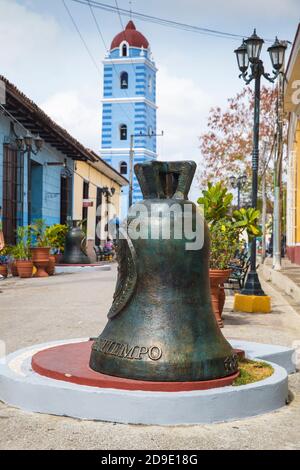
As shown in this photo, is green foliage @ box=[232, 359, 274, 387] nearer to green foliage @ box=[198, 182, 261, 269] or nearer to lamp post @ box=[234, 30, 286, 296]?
green foliage @ box=[198, 182, 261, 269]

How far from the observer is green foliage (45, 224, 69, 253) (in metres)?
17.5

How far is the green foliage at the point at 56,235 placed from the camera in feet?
57.4

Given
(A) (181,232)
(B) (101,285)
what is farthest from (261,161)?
(A) (181,232)

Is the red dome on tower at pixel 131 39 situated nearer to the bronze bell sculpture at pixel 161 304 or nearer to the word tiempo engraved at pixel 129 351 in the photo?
the bronze bell sculpture at pixel 161 304

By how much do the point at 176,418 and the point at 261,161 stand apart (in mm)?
26656

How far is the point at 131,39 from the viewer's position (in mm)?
46500

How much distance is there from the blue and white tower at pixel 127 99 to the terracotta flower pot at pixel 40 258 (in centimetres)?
2885

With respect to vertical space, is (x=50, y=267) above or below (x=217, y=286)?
below

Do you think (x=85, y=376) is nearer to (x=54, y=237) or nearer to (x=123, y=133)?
(x=54, y=237)

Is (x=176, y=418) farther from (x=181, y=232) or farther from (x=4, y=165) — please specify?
(x=4, y=165)

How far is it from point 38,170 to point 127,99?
25.7m

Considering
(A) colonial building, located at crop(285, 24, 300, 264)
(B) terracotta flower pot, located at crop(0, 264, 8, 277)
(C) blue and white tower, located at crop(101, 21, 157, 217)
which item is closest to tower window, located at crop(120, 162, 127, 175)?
(C) blue and white tower, located at crop(101, 21, 157, 217)

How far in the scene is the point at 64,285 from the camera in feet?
45.7

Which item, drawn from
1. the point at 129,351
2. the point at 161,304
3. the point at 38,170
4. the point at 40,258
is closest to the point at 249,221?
the point at 161,304
